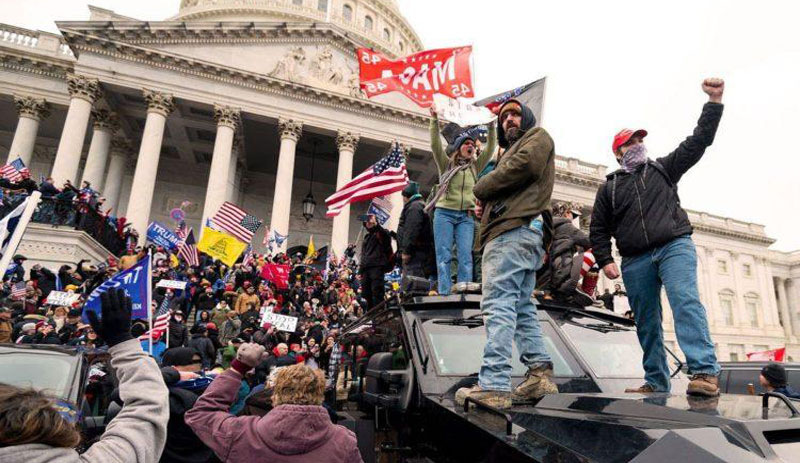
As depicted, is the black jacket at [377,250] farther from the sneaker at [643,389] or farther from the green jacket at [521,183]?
the sneaker at [643,389]

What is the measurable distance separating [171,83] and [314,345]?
63.9 feet

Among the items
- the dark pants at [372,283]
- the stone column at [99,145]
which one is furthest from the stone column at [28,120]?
the dark pants at [372,283]

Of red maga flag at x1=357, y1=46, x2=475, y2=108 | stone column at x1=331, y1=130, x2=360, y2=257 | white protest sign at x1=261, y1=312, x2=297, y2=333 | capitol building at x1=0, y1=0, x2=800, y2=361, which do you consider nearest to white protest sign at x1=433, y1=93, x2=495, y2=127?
red maga flag at x1=357, y1=46, x2=475, y2=108

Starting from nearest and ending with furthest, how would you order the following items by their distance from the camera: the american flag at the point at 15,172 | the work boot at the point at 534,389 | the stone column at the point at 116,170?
the work boot at the point at 534,389 → the american flag at the point at 15,172 → the stone column at the point at 116,170

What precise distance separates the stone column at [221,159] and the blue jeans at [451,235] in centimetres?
1894

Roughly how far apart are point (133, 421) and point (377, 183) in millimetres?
8272

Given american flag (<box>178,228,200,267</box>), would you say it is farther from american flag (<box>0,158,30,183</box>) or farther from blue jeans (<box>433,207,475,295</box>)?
blue jeans (<box>433,207,475,295</box>)

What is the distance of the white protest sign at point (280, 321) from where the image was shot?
36.3 feet

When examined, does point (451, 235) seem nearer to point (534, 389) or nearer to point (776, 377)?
point (534, 389)

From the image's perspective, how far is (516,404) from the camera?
269cm

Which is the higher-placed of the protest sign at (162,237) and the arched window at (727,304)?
the arched window at (727,304)

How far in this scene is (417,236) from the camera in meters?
6.24

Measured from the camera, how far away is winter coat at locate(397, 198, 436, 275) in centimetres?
621

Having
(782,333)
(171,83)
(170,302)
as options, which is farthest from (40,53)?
(782,333)
